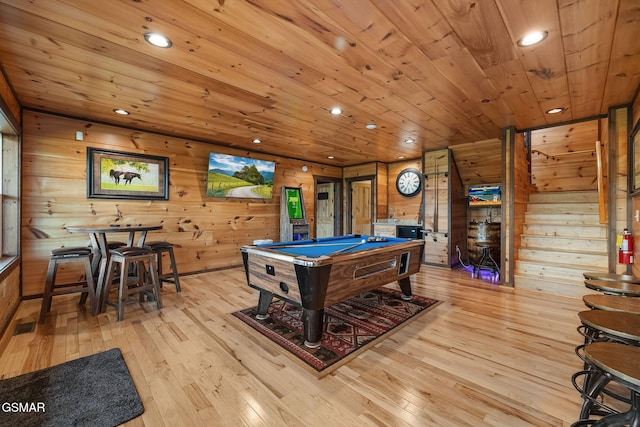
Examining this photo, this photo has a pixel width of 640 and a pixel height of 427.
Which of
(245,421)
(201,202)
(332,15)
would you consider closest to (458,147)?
(332,15)

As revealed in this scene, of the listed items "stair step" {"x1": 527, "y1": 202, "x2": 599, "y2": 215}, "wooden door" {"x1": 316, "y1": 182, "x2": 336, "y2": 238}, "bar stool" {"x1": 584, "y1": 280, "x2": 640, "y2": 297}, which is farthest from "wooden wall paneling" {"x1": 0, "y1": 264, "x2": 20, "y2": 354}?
"stair step" {"x1": 527, "y1": 202, "x2": 599, "y2": 215}

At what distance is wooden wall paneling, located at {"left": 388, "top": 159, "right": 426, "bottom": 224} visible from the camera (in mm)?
6227

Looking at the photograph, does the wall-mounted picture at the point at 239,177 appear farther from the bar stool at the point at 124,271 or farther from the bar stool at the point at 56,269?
the bar stool at the point at 56,269

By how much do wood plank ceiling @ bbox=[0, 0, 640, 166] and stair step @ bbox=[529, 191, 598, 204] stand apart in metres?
1.64

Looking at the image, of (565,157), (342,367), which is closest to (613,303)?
(342,367)

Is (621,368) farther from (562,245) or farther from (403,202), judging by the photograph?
(403,202)

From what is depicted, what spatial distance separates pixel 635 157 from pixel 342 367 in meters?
3.62

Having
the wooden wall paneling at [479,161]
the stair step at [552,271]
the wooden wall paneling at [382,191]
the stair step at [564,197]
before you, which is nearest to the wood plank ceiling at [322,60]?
the wooden wall paneling at [479,161]

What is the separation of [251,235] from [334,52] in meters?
4.12

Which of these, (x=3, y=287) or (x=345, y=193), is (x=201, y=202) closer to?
(x=3, y=287)

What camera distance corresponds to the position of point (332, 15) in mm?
1670

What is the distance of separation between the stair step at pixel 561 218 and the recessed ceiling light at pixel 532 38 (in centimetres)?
355

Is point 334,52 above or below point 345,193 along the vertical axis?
above

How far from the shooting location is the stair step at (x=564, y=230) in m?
3.96
